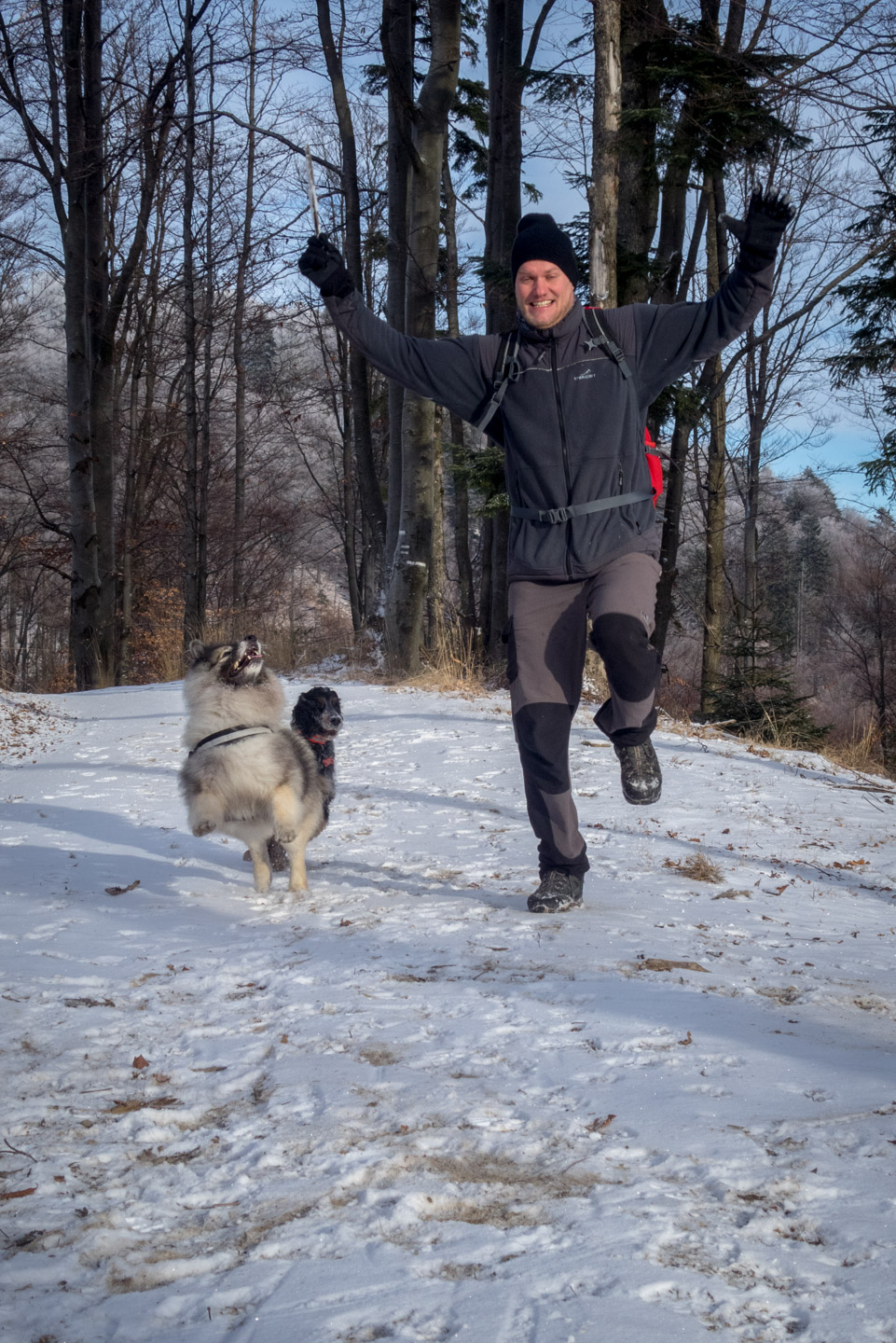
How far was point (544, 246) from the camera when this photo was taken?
3.88 metres

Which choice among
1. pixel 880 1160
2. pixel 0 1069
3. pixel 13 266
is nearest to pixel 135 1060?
pixel 0 1069

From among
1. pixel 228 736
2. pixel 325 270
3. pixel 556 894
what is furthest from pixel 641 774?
pixel 325 270

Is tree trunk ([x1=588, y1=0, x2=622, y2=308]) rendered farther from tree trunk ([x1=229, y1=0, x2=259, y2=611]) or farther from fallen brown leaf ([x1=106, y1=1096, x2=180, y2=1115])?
fallen brown leaf ([x1=106, y1=1096, x2=180, y2=1115])

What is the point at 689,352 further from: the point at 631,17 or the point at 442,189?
the point at 442,189

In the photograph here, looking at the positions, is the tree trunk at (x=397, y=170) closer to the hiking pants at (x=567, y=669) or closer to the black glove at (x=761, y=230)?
the hiking pants at (x=567, y=669)

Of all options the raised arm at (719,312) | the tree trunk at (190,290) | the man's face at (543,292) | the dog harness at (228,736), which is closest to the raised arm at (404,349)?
the man's face at (543,292)

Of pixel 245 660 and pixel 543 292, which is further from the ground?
pixel 543 292

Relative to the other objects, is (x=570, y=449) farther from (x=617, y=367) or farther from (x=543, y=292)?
(x=543, y=292)

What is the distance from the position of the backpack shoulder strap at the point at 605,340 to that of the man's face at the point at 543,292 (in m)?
0.11

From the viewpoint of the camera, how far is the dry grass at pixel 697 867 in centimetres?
486

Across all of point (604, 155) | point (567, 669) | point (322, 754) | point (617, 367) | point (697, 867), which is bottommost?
point (697, 867)

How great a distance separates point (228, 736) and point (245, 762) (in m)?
0.16

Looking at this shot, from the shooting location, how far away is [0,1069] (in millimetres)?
2510

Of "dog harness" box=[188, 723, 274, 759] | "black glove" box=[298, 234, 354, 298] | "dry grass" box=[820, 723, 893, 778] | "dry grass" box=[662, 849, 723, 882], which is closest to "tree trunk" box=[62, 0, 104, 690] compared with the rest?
"dry grass" box=[820, 723, 893, 778]
